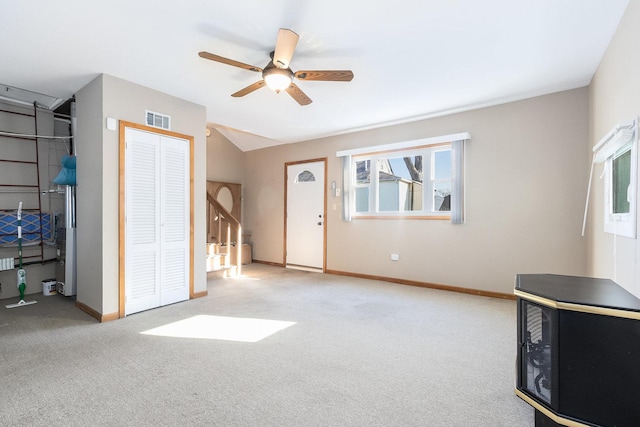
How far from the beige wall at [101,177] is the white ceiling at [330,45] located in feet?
0.57

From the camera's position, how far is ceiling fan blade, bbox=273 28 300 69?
86.0 inches

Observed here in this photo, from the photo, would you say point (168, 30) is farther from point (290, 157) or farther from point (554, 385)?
point (290, 157)

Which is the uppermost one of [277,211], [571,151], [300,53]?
[300,53]

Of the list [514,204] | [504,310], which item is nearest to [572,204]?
[514,204]

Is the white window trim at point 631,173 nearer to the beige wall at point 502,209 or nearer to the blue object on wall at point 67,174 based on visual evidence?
the beige wall at point 502,209

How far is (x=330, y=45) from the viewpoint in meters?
2.71

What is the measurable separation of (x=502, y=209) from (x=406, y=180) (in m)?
1.47

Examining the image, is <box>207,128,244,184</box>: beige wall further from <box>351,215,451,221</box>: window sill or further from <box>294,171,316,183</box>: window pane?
<box>351,215,451,221</box>: window sill

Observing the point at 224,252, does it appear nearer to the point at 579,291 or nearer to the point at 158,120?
the point at 158,120

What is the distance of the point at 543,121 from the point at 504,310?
2.35m

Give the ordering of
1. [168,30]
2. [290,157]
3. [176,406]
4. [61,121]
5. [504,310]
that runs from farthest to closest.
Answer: [290,157] → [61,121] → [504,310] → [168,30] → [176,406]

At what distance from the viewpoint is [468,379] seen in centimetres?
217

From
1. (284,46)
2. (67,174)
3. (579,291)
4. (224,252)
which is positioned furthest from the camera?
(224,252)

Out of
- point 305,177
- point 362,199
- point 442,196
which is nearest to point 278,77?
point 442,196
